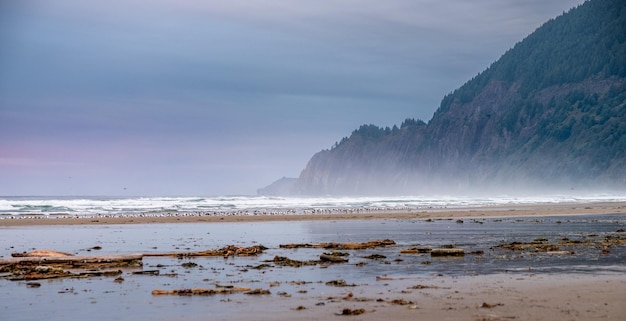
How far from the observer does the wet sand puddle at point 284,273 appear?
13602 millimetres

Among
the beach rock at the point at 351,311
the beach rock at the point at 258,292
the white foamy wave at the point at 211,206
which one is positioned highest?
the white foamy wave at the point at 211,206

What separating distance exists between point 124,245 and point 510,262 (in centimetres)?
1578

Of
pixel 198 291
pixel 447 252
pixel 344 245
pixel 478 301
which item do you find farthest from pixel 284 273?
pixel 344 245

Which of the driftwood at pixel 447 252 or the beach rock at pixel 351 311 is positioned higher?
the driftwood at pixel 447 252

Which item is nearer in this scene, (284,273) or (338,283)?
(338,283)

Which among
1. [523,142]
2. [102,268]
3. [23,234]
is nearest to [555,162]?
[523,142]

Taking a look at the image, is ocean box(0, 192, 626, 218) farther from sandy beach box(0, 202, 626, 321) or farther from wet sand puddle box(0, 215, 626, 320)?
sandy beach box(0, 202, 626, 321)

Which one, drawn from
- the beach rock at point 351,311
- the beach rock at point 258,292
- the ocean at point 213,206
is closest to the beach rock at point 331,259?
the beach rock at point 258,292

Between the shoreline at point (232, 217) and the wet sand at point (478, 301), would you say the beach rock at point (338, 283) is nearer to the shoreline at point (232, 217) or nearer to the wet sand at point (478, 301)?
the wet sand at point (478, 301)

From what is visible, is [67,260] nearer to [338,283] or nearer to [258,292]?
[258,292]

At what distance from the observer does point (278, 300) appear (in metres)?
14.4

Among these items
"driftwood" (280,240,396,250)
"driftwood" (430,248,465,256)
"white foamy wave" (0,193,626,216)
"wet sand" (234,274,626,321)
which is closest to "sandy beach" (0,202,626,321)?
"wet sand" (234,274,626,321)

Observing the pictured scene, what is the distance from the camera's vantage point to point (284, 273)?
19.1m

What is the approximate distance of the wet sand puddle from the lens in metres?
13.6
